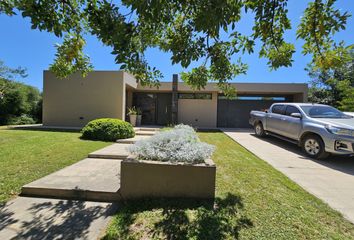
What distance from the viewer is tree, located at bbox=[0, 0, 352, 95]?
268 cm

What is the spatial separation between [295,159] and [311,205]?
3325mm

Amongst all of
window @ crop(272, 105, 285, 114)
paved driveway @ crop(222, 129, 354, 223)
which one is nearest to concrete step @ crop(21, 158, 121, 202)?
paved driveway @ crop(222, 129, 354, 223)

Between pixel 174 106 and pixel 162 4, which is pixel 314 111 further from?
pixel 174 106

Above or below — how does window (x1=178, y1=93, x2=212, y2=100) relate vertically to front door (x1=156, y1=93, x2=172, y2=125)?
above

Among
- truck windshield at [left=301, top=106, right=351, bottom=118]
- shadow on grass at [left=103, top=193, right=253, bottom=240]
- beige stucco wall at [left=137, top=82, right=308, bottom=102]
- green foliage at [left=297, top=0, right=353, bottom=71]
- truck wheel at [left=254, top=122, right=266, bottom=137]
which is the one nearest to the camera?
shadow on grass at [left=103, top=193, right=253, bottom=240]

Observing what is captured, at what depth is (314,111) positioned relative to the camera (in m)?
7.63

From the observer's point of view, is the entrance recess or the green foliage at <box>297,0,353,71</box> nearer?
the green foliage at <box>297,0,353,71</box>

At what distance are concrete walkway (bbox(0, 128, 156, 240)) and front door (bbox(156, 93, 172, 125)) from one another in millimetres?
11877

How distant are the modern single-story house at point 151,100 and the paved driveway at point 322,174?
4038 millimetres

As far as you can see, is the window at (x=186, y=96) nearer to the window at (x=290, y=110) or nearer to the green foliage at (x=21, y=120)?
the window at (x=290, y=110)

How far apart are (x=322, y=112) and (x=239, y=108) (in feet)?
29.1

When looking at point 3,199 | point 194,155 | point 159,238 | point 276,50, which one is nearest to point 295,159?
point 276,50

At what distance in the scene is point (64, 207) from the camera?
128 inches

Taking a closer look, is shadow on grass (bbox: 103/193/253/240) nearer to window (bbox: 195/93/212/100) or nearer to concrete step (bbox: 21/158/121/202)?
concrete step (bbox: 21/158/121/202)
